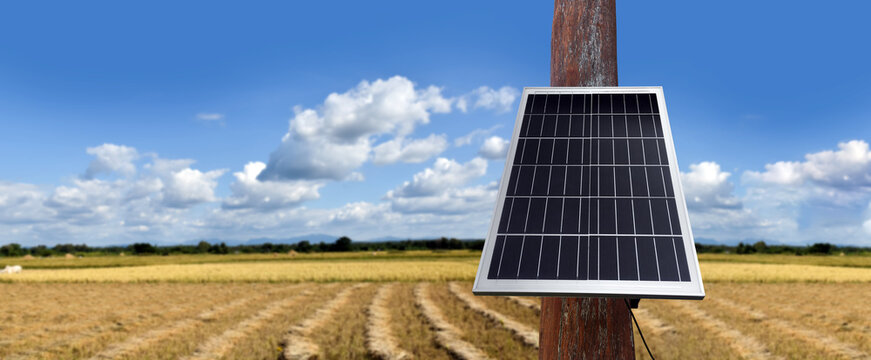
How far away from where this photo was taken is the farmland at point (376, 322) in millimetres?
14570

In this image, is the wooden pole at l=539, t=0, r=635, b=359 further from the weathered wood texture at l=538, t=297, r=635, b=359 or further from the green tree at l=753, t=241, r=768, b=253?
the green tree at l=753, t=241, r=768, b=253

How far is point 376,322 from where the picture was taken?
59.1ft

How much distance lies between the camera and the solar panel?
475cm

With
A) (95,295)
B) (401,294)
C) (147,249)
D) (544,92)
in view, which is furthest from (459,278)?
(147,249)

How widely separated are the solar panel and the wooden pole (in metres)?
0.42

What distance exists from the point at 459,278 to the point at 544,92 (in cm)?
2940

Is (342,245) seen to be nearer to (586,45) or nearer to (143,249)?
(143,249)

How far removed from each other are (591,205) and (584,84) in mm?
2074

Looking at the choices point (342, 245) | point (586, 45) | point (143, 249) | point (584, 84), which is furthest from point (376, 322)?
point (143, 249)

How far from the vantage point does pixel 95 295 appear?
2917 centimetres

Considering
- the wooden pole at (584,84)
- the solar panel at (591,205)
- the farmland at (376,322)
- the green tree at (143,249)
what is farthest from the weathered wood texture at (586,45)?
the green tree at (143,249)

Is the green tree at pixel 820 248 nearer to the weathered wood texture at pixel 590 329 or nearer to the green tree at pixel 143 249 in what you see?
the weathered wood texture at pixel 590 329

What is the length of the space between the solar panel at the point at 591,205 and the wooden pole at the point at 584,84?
0.42m

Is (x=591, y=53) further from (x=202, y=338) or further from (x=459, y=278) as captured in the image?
(x=459, y=278)
